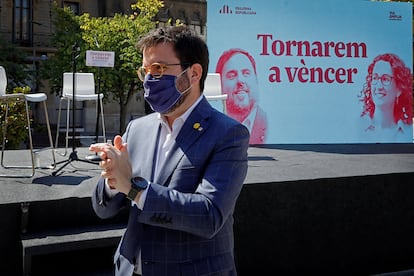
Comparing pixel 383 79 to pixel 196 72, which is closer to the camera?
pixel 196 72

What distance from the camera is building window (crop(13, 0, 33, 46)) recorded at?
76.0ft

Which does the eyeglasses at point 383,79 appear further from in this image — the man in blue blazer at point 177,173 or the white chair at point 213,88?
the man in blue blazer at point 177,173

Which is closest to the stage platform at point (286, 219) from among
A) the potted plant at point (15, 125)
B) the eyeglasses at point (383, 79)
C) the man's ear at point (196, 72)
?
the man's ear at point (196, 72)

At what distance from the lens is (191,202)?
51.9 inches

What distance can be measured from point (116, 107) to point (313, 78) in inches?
740

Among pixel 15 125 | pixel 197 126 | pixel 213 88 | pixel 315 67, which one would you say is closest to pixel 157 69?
pixel 197 126

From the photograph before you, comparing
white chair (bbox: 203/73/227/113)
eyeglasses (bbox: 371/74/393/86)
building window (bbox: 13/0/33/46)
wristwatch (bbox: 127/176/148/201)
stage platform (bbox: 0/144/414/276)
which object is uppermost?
building window (bbox: 13/0/33/46)

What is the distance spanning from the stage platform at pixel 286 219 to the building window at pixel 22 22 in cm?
2150

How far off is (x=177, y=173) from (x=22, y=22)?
80.8ft

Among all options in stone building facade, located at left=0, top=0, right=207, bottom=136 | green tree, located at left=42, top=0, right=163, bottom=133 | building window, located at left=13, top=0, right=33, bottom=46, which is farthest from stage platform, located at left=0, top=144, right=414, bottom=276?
building window, located at left=13, top=0, right=33, bottom=46

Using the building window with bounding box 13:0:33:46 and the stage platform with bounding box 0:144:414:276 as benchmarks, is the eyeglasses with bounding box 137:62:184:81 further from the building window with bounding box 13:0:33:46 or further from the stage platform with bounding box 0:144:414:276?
the building window with bounding box 13:0:33:46

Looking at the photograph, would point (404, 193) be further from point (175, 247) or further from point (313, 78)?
point (313, 78)

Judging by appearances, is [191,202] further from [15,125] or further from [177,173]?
[15,125]

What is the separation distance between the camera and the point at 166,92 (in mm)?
1484
